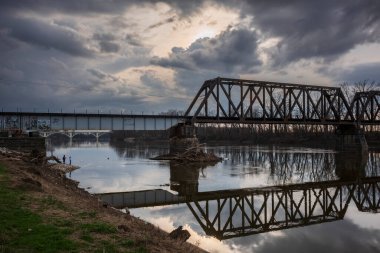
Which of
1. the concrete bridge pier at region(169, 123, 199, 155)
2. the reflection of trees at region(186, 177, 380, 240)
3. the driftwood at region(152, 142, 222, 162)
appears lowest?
the reflection of trees at region(186, 177, 380, 240)

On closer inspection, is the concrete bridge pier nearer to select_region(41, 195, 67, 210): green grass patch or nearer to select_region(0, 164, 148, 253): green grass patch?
select_region(41, 195, 67, 210): green grass patch

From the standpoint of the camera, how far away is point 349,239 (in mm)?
16750

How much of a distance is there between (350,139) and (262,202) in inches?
2763

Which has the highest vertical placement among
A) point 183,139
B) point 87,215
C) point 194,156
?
point 183,139

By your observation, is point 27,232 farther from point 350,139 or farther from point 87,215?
point 350,139

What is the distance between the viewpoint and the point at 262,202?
24.6 metres

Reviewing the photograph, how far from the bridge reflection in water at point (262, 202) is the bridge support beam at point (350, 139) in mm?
52400

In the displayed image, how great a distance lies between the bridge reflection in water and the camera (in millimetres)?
19578

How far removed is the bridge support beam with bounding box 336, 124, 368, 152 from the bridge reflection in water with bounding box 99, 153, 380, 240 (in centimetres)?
5240

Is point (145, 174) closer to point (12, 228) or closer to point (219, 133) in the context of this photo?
point (12, 228)

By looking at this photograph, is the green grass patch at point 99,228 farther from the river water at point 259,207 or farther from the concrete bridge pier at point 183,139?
the concrete bridge pier at point 183,139

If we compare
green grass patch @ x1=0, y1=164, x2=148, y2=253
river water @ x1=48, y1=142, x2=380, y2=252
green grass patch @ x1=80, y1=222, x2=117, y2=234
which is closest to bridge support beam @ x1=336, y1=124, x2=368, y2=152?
river water @ x1=48, y1=142, x2=380, y2=252

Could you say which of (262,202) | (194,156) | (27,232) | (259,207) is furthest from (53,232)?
(194,156)

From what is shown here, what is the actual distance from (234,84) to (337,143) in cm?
3787
